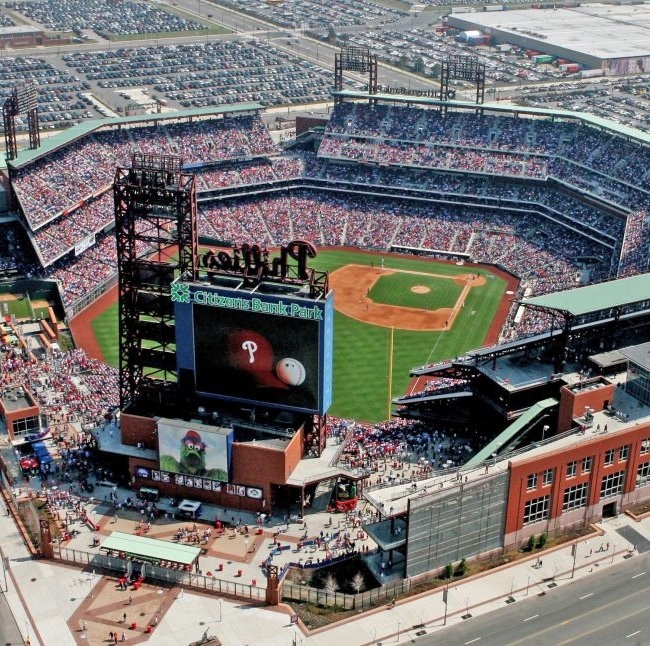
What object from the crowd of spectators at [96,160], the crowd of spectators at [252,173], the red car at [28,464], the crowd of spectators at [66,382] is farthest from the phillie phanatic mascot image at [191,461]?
the crowd of spectators at [252,173]

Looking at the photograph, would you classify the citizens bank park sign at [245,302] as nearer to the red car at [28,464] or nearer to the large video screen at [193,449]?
the large video screen at [193,449]

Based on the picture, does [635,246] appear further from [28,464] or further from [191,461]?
[28,464]

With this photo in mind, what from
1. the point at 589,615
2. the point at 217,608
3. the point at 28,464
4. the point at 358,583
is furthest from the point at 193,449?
the point at 589,615

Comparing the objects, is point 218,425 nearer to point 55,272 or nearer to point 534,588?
point 534,588

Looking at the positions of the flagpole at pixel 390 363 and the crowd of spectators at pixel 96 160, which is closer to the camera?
the flagpole at pixel 390 363

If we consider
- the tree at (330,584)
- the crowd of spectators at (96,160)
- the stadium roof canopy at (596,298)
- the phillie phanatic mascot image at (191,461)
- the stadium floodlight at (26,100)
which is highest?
the stadium floodlight at (26,100)

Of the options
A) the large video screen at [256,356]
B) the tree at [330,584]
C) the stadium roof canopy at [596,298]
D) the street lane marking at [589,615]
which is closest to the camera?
the street lane marking at [589,615]

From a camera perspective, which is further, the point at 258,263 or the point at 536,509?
the point at 258,263

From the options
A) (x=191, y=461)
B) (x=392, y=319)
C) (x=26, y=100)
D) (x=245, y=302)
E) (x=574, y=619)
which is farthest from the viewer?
(x=26, y=100)
